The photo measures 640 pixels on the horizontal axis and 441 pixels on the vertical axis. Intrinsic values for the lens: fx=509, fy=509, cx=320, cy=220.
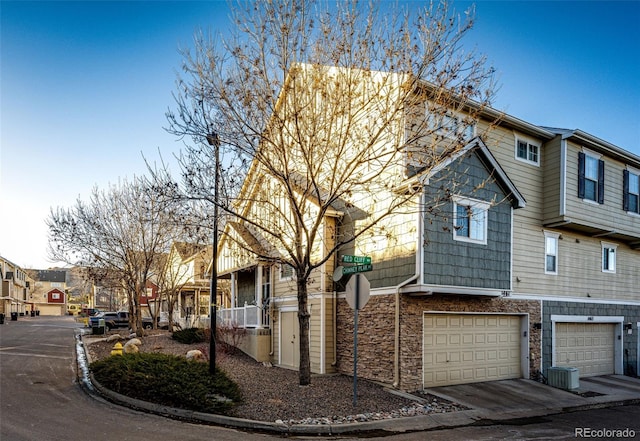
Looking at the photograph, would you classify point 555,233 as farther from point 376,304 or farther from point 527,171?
point 376,304

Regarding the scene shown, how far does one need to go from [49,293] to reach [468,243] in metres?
102

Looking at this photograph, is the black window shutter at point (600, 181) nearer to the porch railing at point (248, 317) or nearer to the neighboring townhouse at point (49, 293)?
the porch railing at point (248, 317)

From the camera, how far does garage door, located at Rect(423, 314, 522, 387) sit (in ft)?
46.6

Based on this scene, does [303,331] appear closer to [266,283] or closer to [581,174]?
[266,283]

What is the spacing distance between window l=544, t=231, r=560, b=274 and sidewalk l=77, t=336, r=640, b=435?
383 centimetres

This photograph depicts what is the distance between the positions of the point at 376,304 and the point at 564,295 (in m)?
7.67

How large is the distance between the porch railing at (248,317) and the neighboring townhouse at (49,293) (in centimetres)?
8462

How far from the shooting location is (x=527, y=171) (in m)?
17.6

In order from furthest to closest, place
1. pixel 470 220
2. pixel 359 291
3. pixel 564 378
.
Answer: pixel 564 378 < pixel 470 220 < pixel 359 291

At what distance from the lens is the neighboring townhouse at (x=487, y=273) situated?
45.0 feet

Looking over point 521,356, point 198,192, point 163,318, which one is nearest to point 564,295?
point 521,356

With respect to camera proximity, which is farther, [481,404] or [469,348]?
[469,348]

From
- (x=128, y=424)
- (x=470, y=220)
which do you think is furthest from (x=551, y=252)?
(x=128, y=424)

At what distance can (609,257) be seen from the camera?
2003 cm
